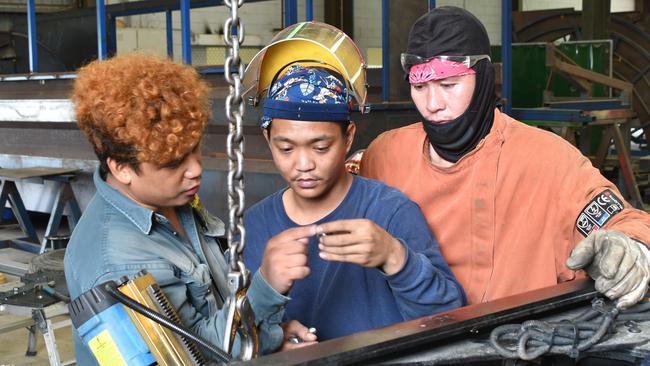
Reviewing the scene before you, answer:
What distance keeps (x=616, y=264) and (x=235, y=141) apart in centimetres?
76

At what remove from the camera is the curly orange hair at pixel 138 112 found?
57.8 inches

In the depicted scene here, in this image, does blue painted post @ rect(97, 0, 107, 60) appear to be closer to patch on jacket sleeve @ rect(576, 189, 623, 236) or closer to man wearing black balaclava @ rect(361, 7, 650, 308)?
man wearing black balaclava @ rect(361, 7, 650, 308)

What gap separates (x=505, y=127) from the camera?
6.18 feet

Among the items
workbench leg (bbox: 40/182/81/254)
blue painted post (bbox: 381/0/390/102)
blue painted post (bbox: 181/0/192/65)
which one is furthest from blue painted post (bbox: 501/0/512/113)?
workbench leg (bbox: 40/182/81/254)

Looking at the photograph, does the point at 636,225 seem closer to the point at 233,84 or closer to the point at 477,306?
the point at 477,306

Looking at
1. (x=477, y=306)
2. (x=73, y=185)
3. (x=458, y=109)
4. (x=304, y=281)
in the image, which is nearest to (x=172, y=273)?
(x=304, y=281)

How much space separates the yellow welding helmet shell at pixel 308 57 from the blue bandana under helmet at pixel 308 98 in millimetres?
105

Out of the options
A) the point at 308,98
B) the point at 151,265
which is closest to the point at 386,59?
the point at 308,98

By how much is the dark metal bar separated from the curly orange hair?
1.67ft

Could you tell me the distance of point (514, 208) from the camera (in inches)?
72.6

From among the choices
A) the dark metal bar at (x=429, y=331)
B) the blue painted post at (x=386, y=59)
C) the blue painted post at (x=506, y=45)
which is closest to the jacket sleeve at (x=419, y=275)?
the dark metal bar at (x=429, y=331)

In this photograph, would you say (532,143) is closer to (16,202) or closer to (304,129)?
(304,129)

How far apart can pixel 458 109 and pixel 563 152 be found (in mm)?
258

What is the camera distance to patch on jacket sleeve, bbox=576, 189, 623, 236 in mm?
1736
